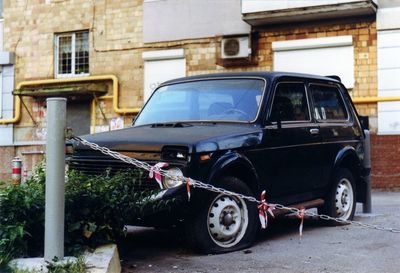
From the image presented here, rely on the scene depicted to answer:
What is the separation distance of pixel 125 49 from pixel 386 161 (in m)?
8.63

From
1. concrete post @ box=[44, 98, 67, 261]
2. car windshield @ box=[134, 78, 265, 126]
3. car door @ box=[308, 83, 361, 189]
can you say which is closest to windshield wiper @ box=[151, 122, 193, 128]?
car windshield @ box=[134, 78, 265, 126]

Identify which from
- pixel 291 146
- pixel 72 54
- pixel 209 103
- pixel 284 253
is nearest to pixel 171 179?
pixel 284 253

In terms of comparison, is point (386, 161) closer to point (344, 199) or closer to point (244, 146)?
point (344, 199)

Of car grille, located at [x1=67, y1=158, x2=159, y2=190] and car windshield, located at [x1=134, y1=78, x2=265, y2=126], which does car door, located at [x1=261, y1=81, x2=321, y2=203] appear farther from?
car grille, located at [x1=67, y1=158, x2=159, y2=190]

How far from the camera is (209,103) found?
7223 mm

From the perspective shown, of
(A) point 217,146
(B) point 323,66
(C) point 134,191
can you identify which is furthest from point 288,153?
(B) point 323,66

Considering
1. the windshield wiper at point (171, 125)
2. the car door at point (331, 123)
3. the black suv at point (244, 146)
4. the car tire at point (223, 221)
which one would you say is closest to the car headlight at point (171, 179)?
the black suv at point (244, 146)

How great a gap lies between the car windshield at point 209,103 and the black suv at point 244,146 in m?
0.01

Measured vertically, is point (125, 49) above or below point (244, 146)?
above

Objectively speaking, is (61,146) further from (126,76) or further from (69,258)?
(126,76)

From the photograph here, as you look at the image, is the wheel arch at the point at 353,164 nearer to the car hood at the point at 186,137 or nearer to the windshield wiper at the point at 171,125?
the car hood at the point at 186,137

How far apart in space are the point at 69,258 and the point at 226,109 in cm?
289

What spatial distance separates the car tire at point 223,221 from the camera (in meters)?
6.02

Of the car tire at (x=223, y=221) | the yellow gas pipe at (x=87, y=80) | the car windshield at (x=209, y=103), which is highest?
the yellow gas pipe at (x=87, y=80)
